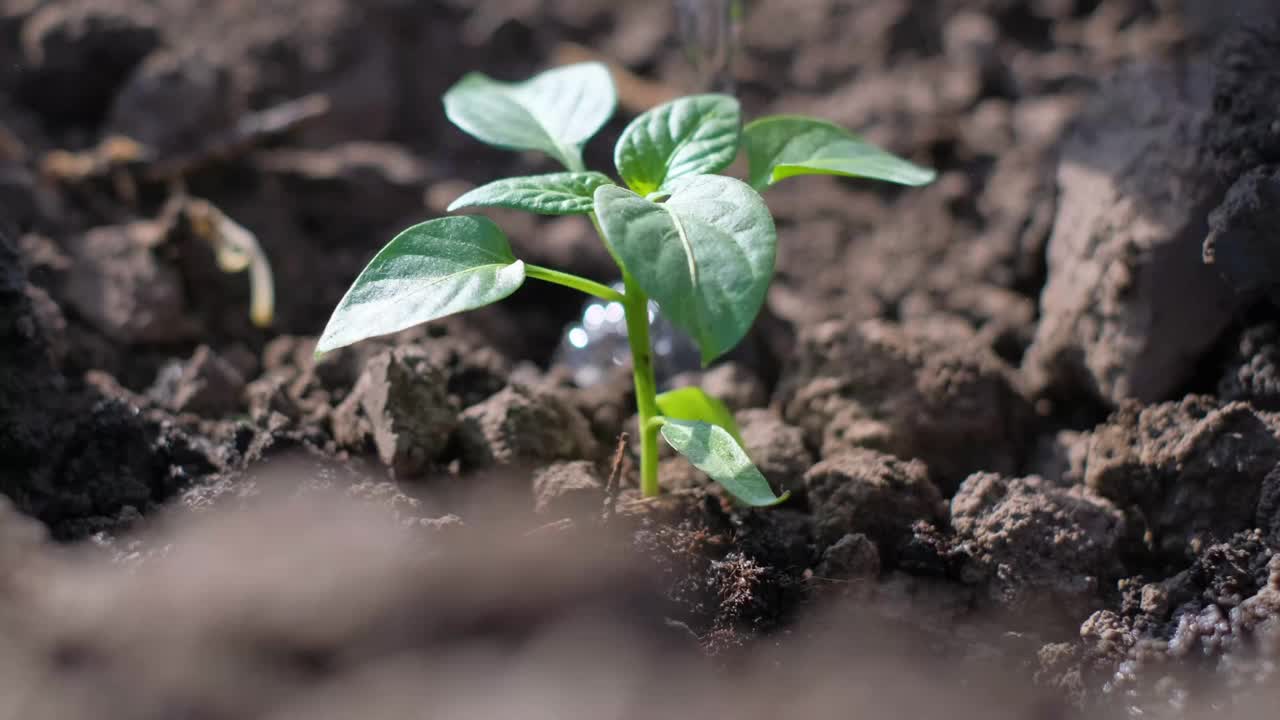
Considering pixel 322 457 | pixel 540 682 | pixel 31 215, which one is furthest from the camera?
pixel 31 215

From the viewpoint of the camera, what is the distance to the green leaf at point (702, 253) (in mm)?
905

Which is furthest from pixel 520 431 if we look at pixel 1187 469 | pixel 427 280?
pixel 1187 469

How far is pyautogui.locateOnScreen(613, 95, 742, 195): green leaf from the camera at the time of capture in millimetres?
1169

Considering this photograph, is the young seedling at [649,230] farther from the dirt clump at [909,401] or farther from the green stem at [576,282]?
the dirt clump at [909,401]

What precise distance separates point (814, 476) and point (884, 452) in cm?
14

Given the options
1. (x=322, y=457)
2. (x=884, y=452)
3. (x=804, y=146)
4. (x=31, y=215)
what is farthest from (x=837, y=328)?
(x=31, y=215)

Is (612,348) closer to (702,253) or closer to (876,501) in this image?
(876,501)

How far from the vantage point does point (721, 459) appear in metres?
1.03

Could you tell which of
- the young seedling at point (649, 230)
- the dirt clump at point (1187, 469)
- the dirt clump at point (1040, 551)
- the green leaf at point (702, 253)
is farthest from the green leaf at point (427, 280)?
the dirt clump at point (1187, 469)

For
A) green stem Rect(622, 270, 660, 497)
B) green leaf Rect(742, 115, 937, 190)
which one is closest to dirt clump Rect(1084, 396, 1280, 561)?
green leaf Rect(742, 115, 937, 190)

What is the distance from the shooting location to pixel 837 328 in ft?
4.84

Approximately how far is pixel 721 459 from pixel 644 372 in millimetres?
191

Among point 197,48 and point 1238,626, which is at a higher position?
point 197,48

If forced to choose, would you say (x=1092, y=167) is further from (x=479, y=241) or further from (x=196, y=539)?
(x=196, y=539)
